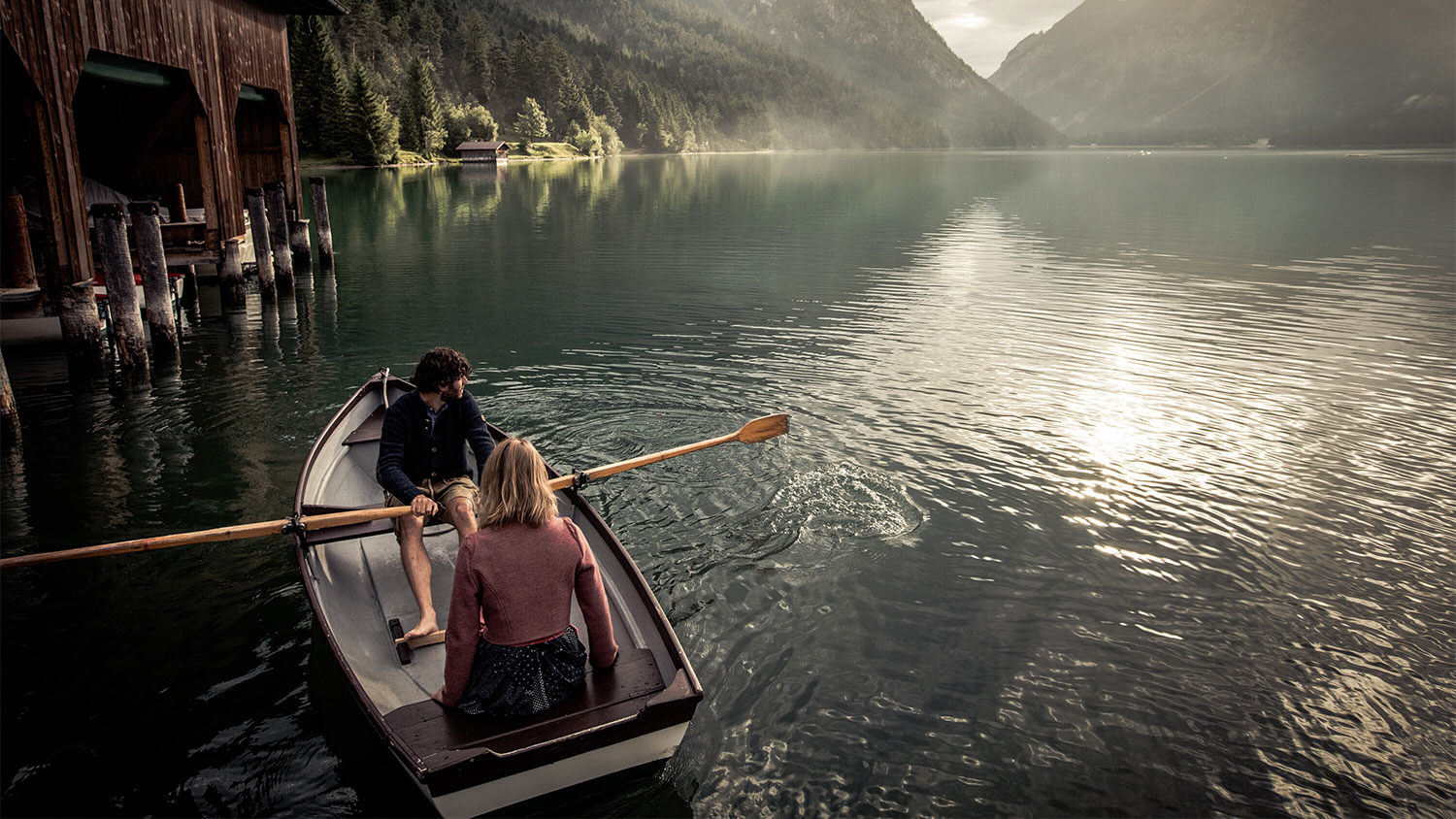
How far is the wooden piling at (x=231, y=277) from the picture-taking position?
22.1 meters

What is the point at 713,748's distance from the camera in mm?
6434

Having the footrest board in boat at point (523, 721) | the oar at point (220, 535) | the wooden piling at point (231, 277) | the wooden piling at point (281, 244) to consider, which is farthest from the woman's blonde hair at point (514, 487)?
the wooden piling at point (281, 244)

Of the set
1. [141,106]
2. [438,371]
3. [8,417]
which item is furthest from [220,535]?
[141,106]

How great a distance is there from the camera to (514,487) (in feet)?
15.5

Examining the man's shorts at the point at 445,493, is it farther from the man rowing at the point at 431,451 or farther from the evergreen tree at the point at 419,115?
the evergreen tree at the point at 419,115

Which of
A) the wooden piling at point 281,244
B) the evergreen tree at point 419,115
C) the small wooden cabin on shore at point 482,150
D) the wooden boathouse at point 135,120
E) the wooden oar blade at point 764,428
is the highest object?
the evergreen tree at point 419,115

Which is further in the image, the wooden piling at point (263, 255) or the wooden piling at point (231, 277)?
the wooden piling at point (263, 255)

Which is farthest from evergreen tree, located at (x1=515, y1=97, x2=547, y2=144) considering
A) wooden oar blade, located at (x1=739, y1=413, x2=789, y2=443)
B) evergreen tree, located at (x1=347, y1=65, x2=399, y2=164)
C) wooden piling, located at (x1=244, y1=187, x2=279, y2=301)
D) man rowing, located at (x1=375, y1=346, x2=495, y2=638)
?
man rowing, located at (x1=375, y1=346, x2=495, y2=638)

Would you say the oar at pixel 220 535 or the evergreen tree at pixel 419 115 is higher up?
the evergreen tree at pixel 419 115

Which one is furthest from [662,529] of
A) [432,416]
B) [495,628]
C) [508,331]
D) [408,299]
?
[408,299]

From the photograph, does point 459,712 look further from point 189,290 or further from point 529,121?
point 529,121

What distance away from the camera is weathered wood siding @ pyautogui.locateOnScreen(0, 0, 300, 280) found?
44.6 feet

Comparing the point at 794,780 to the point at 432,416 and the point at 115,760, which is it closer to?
the point at 432,416

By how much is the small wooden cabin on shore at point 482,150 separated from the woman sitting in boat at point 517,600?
346ft
